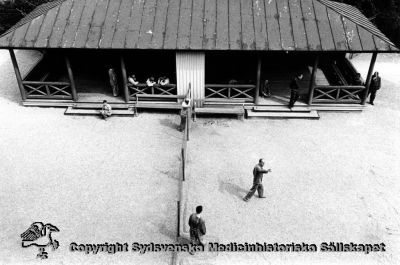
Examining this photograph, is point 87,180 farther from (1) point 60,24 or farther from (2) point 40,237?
(1) point 60,24

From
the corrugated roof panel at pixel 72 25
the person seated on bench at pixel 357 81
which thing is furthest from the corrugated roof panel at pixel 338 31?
the corrugated roof panel at pixel 72 25

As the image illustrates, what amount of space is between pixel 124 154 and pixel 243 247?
588 cm

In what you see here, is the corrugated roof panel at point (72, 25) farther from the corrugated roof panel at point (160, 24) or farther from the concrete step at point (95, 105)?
the corrugated roof panel at point (160, 24)

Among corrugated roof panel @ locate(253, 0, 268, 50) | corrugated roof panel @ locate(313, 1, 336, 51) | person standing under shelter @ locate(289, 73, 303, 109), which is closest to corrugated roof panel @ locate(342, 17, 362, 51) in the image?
corrugated roof panel @ locate(313, 1, 336, 51)

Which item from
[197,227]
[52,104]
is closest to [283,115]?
[197,227]

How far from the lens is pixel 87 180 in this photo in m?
12.8

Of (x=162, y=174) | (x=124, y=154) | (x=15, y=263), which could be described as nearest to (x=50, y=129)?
(x=124, y=154)

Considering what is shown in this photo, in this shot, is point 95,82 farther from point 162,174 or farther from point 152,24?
point 162,174

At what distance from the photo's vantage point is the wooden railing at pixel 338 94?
16250 mm

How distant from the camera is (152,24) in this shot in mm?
15438

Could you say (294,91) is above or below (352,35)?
below

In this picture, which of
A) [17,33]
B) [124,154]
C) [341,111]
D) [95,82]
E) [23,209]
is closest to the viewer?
[23,209]

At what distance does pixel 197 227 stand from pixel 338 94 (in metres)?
9.87

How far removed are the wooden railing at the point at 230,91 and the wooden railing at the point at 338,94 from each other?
2.78 m
